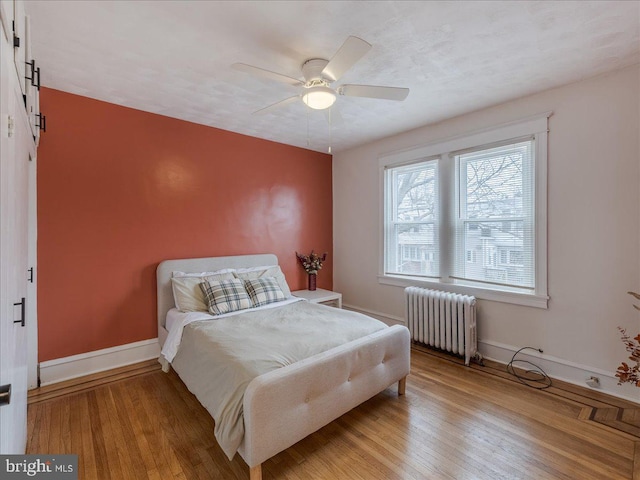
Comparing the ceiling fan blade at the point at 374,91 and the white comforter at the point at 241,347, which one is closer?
the white comforter at the point at 241,347

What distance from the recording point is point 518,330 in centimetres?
295

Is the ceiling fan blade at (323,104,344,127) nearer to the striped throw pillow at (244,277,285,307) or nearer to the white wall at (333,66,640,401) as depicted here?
the white wall at (333,66,640,401)

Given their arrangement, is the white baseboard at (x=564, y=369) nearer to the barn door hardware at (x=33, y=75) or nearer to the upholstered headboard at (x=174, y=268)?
the upholstered headboard at (x=174, y=268)

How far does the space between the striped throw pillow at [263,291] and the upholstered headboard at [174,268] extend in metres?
0.47

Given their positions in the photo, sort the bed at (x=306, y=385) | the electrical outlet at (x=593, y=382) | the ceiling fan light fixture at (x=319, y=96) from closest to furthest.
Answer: the bed at (x=306, y=385)
the ceiling fan light fixture at (x=319, y=96)
the electrical outlet at (x=593, y=382)

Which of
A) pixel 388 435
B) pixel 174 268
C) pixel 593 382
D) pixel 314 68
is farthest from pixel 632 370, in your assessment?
pixel 174 268

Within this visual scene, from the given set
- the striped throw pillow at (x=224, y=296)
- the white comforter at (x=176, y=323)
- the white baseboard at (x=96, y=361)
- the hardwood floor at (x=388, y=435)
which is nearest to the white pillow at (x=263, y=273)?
the striped throw pillow at (x=224, y=296)

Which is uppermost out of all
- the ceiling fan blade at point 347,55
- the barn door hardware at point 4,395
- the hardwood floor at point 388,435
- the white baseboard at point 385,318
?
the ceiling fan blade at point 347,55

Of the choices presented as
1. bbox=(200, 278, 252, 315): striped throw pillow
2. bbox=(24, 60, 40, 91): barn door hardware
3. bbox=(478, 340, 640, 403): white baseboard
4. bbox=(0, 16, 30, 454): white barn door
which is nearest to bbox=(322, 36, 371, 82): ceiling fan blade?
bbox=(0, 16, 30, 454): white barn door

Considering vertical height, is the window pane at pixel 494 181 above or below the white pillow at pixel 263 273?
above

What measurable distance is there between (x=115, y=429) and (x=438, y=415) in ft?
7.67

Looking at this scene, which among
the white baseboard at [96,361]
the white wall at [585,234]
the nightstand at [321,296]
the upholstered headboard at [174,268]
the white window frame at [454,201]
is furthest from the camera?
the nightstand at [321,296]

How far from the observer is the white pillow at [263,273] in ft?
11.6

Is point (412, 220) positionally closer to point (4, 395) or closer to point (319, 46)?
point (319, 46)
